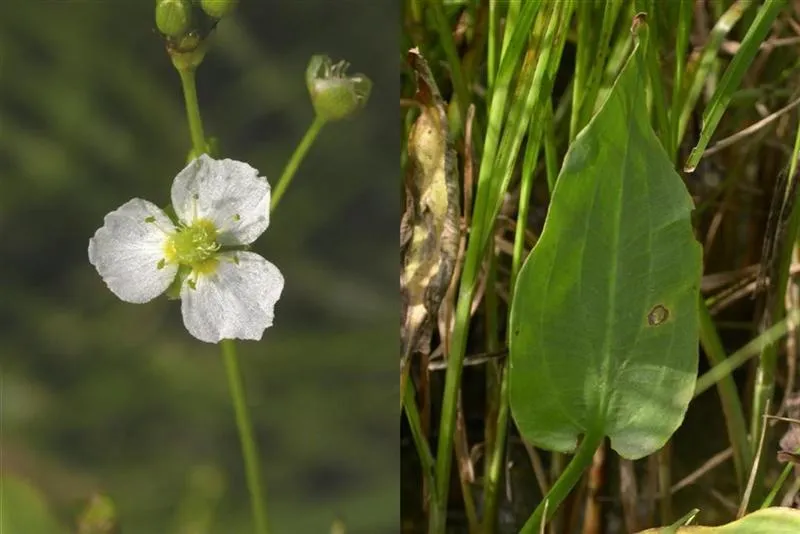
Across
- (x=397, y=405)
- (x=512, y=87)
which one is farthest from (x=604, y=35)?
(x=397, y=405)

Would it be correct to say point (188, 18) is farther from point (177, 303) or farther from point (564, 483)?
point (564, 483)

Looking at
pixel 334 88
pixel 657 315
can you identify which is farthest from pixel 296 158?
pixel 657 315

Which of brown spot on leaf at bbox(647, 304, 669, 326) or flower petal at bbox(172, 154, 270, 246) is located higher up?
flower petal at bbox(172, 154, 270, 246)

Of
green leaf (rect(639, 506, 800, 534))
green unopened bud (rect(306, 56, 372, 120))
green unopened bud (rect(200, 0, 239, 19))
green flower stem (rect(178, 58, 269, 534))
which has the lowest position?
green leaf (rect(639, 506, 800, 534))

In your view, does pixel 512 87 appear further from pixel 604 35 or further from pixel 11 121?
pixel 11 121

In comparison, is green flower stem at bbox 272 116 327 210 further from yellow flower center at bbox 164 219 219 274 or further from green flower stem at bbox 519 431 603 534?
green flower stem at bbox 519 431 603 534

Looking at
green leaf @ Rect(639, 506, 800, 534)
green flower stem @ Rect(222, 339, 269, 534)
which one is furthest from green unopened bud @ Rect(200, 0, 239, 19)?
green leaf @ Rect(639, 506, 800, 534)

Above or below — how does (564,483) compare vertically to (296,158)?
below
